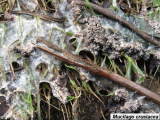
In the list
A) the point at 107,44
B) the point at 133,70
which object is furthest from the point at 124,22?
the point at 133,70

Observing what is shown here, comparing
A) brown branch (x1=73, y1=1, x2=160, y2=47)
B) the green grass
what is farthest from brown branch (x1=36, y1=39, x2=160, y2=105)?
brown branch (x1=73, y1=1, x2=160, y2=47)

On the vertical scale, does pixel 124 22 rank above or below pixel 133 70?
above

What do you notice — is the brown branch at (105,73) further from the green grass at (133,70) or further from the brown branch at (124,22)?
the brown branch at (124,22)

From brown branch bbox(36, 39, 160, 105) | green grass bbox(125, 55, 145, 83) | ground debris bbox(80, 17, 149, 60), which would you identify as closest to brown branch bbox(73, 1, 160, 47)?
ground debris bbox(80, 17, 149, 60)

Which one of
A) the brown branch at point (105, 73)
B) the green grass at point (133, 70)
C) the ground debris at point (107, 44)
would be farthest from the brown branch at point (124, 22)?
the brown branch at point (105, 73)

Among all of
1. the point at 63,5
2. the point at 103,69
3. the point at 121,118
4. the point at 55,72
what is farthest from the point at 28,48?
the point at 121,118

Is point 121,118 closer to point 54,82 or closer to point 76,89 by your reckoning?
point 76,89

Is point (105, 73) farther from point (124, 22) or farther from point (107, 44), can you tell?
point (124, 22)

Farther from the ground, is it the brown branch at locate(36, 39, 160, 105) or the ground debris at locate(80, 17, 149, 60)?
the ground debris at locate(80, 17, 149, 60)

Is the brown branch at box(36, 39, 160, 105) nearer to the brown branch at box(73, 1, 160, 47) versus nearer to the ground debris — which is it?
the ground debris

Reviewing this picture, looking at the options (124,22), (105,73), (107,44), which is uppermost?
(124,22)

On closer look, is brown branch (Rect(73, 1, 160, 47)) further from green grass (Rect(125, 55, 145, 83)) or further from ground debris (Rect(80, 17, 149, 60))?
green grass (Rect(125, 55, 145, 83))
